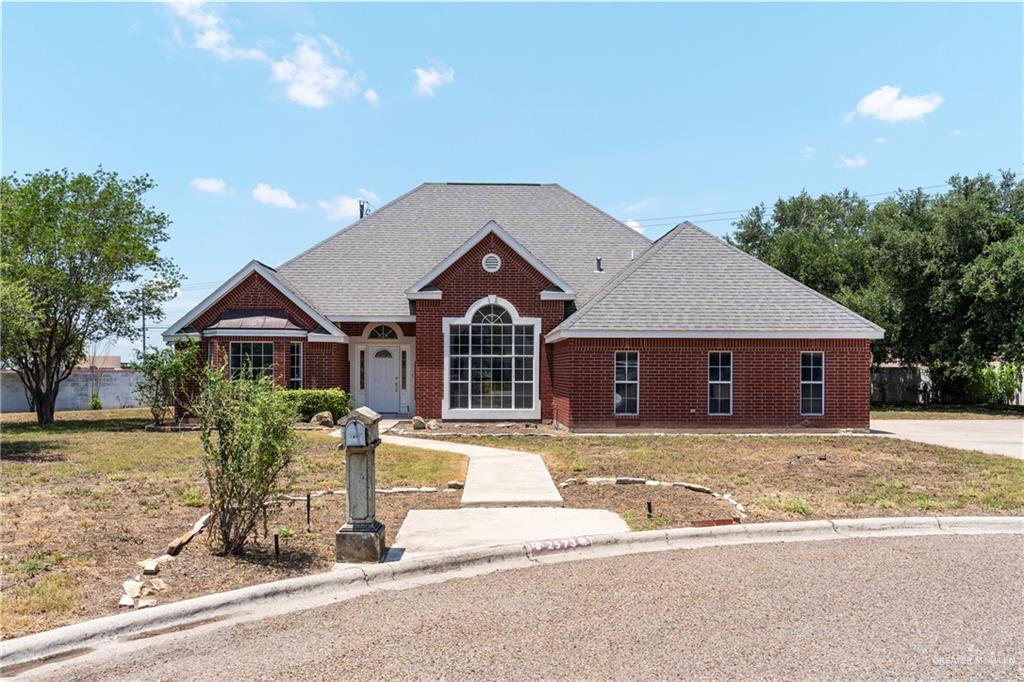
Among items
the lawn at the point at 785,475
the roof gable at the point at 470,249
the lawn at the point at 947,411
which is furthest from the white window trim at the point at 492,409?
the lawn at the point at 947,411

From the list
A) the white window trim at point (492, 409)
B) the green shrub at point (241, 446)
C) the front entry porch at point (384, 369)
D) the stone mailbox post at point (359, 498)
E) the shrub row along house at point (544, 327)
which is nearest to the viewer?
the green shrub at point (241, 446)

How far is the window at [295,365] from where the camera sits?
23125 mm

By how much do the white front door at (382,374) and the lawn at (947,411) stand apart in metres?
18.1

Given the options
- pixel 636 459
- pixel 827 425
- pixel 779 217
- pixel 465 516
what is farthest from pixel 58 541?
pixel 779 217

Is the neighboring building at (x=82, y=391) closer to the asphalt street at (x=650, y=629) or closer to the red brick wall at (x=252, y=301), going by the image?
the red brick wall at (x=252, y=301)

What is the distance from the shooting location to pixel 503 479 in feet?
40.3

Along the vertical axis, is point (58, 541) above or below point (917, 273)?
below

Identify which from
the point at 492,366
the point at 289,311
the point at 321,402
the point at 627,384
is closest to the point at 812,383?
the point at 627,384

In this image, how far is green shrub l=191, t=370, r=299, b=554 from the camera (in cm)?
727

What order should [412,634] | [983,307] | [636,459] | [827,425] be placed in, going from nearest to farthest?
[412,634] < [636,459] < [827,425] < [983,307]

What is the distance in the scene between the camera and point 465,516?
31.5 feet

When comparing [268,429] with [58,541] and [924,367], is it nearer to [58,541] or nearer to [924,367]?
[58,541]

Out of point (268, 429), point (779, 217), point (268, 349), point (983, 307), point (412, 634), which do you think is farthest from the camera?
point (779, 217)

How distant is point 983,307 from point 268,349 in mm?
29036
